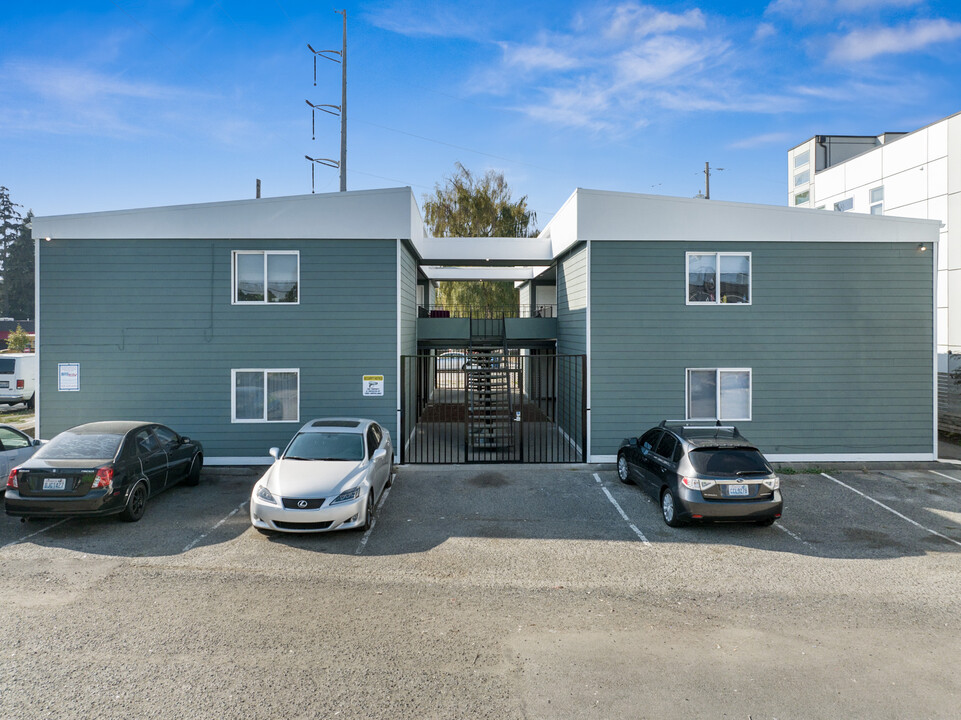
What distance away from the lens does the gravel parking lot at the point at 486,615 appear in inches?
186

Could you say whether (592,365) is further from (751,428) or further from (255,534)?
(255,534)

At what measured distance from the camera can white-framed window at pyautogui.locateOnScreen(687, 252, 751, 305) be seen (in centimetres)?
1328

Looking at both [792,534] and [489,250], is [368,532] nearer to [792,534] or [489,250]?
[792,534]

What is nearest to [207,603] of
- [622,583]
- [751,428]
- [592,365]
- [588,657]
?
[588,657]

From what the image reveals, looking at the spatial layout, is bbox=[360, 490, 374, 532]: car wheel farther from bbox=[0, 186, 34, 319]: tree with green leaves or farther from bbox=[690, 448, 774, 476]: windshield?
bbox=[0, 186, 34, 319]: tree with green leaves

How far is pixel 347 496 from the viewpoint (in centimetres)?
831

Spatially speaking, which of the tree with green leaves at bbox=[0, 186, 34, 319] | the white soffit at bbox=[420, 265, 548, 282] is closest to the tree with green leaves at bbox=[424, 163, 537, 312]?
the white soffit at bbox=[420, 265, 548, 282]

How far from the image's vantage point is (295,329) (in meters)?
13.0

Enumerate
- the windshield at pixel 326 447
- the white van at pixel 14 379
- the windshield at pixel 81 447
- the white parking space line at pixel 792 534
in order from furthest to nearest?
the white van at pixel 14 379 < the windshield at pixel 326 447 < the windshield at pixel 81 447 < the white parking space line at pixel 792 534

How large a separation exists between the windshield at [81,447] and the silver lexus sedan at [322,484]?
2366mm

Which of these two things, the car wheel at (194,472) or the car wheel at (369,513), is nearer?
the car wheel at (369,513)

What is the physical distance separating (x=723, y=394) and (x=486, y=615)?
30.1ft

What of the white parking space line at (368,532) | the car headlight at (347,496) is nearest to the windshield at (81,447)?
the car headlight at (347,496)

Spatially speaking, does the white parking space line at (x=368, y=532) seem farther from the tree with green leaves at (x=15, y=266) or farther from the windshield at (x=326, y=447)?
the tree with green leaves at (x=15, y=266)
